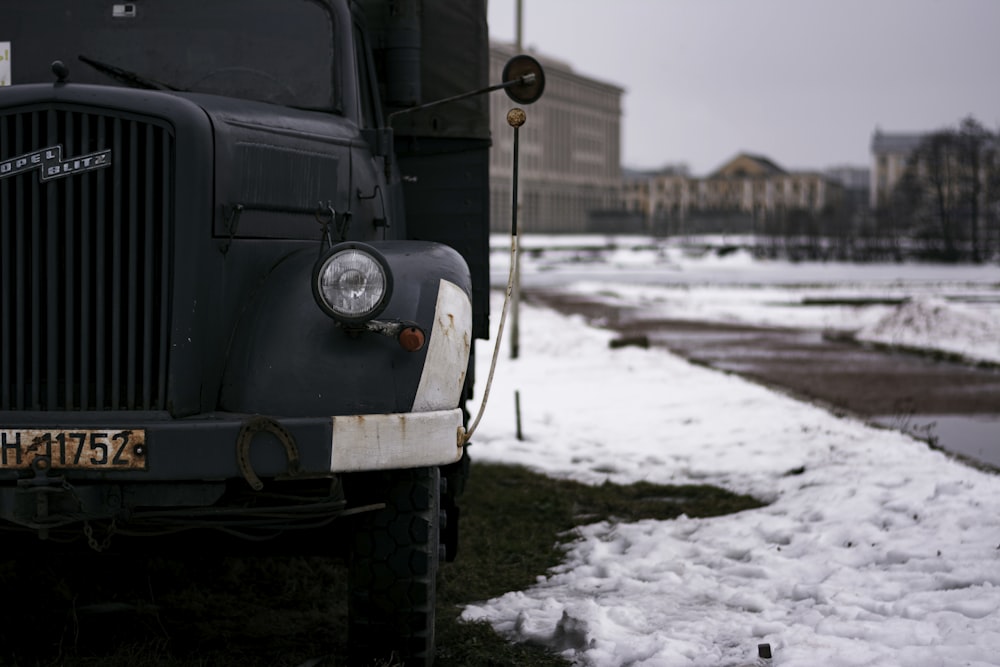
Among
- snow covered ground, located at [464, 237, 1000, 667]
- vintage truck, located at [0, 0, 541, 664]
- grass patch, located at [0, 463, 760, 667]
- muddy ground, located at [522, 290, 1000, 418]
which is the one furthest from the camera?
muddy ground, located at [522, 290, 1000, 418]

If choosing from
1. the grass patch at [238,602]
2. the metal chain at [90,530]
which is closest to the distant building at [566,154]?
the grass patch at [238,602]

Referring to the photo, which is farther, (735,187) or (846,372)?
(735,187)

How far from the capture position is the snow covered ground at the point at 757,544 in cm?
492

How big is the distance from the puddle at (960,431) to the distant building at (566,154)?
4077 inches

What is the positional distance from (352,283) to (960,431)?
25.2ft

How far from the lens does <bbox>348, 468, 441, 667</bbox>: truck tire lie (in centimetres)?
438

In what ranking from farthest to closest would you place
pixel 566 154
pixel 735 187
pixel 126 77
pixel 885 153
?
pixel 885 153 → pixel 735 187 → pixel 566 154 → pixel 126 77

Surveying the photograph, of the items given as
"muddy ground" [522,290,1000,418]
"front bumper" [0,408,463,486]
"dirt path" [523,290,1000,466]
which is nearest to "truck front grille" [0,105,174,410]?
"front bumper" [0,408,463,486]

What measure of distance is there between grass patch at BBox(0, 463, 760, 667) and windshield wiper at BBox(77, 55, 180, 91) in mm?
1808

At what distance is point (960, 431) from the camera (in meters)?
10.5

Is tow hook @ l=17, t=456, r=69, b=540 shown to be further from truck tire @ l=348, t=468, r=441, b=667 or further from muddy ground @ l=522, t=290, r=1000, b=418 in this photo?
muddy ground @ l=522, t=290, r=1000, b=418

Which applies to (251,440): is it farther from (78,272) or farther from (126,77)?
(126,77)

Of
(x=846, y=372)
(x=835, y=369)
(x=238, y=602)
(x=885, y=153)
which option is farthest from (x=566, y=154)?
(x=238, y=602)

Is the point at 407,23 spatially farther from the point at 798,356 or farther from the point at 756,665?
the point at 798,356
